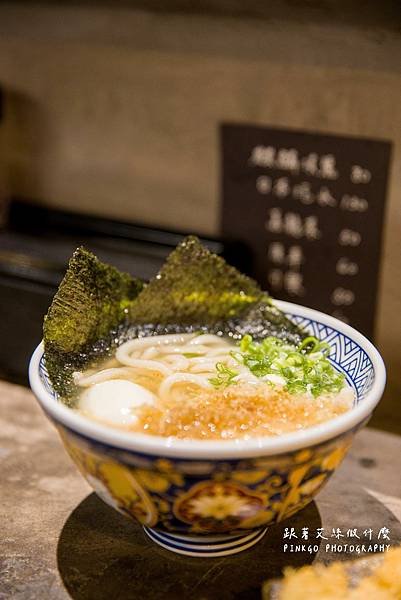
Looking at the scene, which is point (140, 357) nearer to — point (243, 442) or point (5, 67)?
point (243, 442)

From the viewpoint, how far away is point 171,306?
1.49m

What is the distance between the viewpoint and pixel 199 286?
148cm

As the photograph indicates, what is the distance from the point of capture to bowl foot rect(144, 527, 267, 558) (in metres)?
1.20

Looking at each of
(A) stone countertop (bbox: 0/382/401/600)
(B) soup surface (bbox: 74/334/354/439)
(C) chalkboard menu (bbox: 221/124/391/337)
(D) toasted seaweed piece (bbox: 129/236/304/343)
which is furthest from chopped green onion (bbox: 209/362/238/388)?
(C) chalkboard menu (bbox: 221/124/391/337)

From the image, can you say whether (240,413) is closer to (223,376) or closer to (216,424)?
(216,424)

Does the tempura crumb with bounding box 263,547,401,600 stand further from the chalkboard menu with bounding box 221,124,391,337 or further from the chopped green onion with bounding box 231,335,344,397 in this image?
the chalkboard menu with bounding box 221,124,391,337

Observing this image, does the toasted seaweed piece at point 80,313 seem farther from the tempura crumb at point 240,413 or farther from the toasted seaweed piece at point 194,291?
the tempura crumb at point 240,413

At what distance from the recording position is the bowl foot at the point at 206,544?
1203mm

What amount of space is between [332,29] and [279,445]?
4.29 feet

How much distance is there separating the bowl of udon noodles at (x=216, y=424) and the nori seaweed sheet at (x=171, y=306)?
3 cm

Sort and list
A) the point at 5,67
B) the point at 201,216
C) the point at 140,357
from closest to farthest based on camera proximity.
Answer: the point at 140,357
the point at 201,216
the point at 5,67

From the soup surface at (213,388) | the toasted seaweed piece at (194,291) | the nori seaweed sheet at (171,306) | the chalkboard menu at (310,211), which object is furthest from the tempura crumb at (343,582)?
the chalkboard menu at (310,211)

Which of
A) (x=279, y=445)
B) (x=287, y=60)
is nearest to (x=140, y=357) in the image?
(x=279, y=445)

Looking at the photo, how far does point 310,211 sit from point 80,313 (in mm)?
1016
